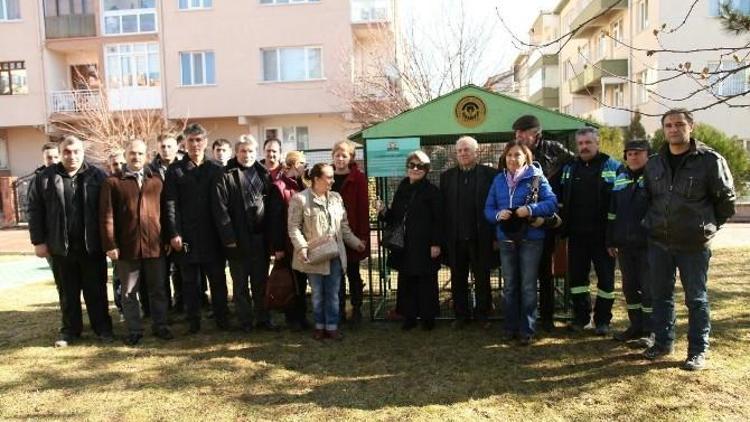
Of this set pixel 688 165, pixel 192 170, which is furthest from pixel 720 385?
pixel 192 170

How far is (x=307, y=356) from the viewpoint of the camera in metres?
5.49

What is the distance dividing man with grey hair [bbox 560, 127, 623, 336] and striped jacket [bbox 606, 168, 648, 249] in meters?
0.16

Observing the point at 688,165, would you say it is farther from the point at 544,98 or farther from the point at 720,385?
Result: the point at 544,98

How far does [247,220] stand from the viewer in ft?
19.8

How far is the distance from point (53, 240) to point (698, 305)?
18.5 feet

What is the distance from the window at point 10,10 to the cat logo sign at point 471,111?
83.4 ft

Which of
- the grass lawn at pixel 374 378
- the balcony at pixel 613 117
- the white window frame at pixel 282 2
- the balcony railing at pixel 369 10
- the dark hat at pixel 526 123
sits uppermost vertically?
the white window frame at pixel 282 2

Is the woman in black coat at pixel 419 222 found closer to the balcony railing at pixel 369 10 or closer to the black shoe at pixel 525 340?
the black shoe at pixel 525 340

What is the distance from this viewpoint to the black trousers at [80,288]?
233 inches

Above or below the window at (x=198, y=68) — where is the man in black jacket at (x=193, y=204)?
below

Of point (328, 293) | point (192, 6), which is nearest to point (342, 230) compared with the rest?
point (328, 293)

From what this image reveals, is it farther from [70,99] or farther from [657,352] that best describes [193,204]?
[70,99]

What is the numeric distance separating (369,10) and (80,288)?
1878 centimetres

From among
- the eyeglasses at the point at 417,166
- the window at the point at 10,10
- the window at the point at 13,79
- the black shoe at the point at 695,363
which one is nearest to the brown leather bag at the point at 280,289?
the eyeglasses at the point at 417,166
